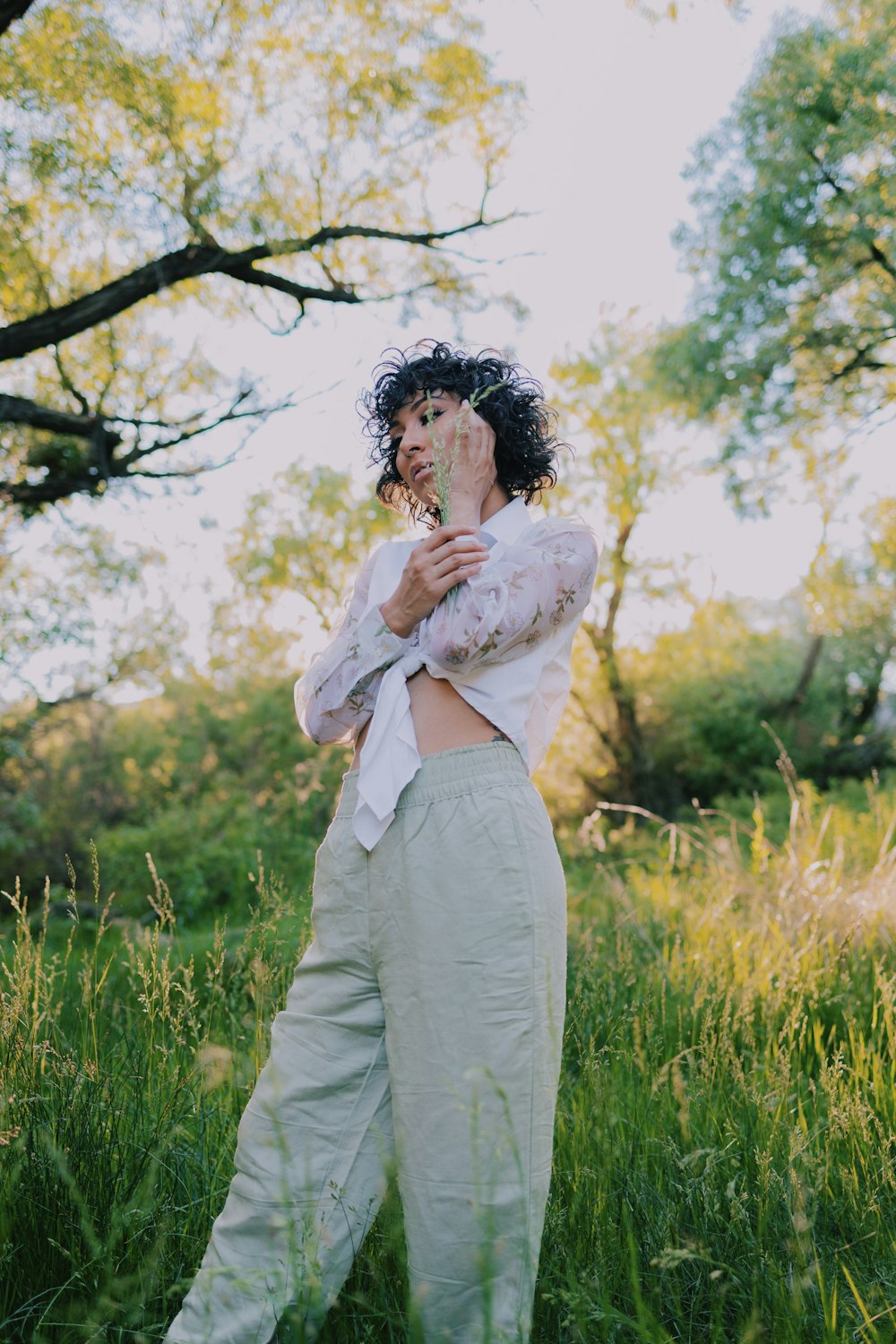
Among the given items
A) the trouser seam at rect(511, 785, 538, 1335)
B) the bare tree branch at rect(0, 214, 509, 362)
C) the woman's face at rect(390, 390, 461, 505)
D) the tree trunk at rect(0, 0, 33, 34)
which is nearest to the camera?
the trouser seam at rect(511, 785, 538, 1335)

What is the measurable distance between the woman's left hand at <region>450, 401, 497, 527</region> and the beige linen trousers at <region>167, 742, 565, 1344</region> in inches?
20.4

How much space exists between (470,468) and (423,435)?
0.15m

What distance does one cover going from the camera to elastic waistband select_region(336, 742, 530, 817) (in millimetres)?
1695

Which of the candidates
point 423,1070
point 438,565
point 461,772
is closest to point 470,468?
point 438,565

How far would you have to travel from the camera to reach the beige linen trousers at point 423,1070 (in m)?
1.55

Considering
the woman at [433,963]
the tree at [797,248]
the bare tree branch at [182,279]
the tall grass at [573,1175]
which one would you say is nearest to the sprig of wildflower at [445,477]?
the woman at [433,963]

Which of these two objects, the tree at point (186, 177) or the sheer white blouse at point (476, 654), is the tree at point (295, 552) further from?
the sheer white blouse at point (476, 654)

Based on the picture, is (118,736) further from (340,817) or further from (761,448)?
(340,817)

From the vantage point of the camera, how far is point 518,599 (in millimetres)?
1766

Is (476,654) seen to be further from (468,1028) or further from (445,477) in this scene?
(468,1028)

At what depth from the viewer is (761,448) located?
10.9m

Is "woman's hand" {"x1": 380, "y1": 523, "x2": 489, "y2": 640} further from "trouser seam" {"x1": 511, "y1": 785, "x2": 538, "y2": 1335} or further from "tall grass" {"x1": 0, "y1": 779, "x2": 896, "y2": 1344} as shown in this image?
"tall grass" {"x1": 0, "y1": 779, "x2": 896, "y2": 1344}

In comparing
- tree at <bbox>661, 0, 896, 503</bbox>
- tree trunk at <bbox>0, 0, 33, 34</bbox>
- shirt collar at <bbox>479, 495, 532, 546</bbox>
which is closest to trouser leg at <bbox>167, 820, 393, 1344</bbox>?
shirt collar at <bbox>479, 495, 532, 546</bbox>

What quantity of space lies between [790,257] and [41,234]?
7450 millimetres
